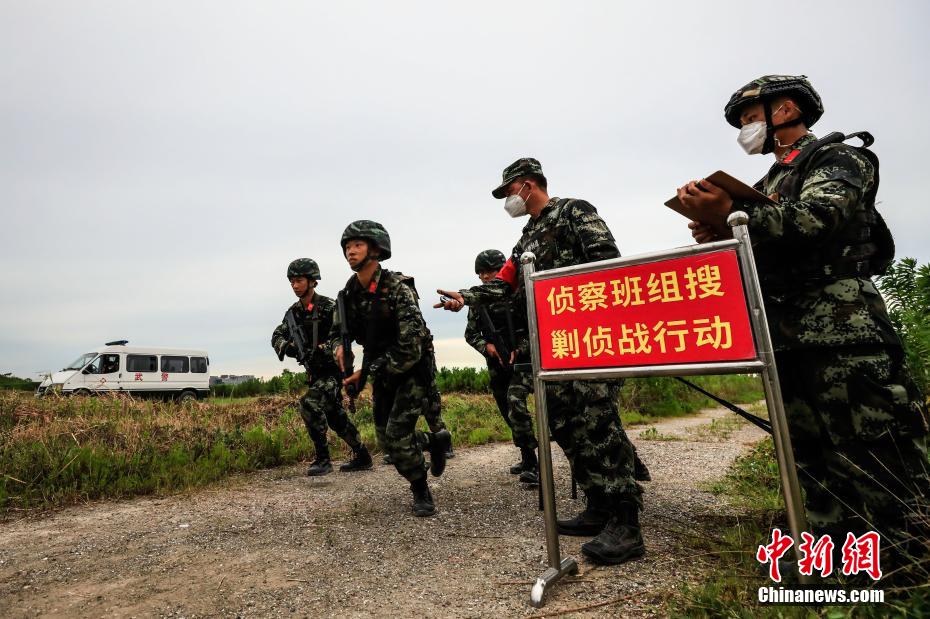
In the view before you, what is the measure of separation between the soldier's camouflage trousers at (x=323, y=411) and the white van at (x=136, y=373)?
48.7 ft

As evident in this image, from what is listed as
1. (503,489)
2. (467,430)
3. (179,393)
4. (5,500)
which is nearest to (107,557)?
(5,500)

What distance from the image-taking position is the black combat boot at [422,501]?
3.76 metres

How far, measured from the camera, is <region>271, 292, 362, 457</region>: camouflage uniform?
18.9ft

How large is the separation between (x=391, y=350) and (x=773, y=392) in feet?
9.14

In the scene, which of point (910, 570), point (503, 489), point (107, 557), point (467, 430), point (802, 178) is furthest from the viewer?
point (467, 430)

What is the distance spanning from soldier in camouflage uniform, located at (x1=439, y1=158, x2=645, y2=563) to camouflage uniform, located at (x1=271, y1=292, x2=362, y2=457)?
2.88 meters

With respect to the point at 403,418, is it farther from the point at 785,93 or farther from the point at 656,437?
the point at 656,437

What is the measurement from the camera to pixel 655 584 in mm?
2271

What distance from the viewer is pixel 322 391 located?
5.83 metres

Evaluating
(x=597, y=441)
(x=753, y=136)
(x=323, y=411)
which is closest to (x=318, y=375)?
(x=323, y=411)

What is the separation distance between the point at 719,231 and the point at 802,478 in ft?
4.17

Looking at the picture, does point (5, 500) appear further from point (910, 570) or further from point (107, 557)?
point (910, 570)

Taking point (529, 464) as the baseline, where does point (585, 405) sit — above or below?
above

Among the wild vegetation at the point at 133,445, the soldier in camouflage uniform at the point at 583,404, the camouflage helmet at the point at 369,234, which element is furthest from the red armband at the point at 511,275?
the wild vegetation at the point at 133,445
